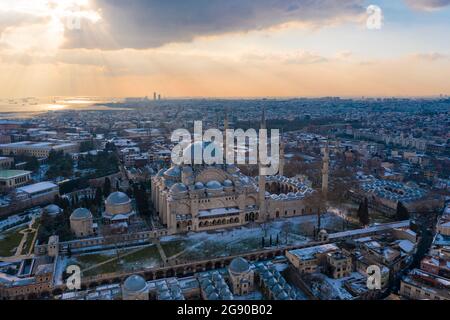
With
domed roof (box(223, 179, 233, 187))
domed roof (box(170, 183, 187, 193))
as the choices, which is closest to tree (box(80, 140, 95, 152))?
domed roof (box(170, 183, 187, 193))

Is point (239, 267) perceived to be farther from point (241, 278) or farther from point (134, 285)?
point (134, 285)

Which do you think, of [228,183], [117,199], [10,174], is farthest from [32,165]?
[228,183]

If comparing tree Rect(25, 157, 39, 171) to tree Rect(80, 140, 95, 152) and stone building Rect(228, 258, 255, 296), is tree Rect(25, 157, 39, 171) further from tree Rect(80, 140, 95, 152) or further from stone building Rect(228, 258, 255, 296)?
stone building Rect(228, 258, 255, 296)

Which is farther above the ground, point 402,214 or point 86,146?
point 86,146

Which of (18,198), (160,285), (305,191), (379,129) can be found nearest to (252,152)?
(305,191)

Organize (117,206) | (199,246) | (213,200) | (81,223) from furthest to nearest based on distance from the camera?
(117,206) < (213,200) < (81,223) < (199,246)

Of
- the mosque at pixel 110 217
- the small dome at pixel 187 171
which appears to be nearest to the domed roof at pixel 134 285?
→ the mosque at pixel 110 217
